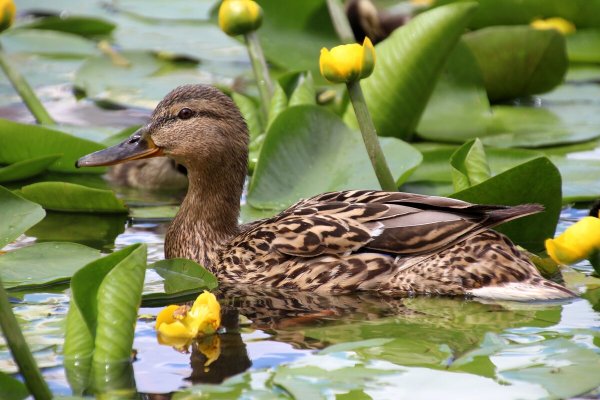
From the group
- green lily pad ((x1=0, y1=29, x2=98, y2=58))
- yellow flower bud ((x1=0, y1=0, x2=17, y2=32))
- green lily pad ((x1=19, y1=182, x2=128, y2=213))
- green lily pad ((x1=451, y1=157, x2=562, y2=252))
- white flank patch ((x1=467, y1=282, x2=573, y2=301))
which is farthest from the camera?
green lily pad ((x1=0, y1=29, x2=98, y2=58))

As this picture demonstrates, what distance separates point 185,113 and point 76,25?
513 cm

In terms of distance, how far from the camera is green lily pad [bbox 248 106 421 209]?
7.08 metres

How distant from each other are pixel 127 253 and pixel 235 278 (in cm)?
187

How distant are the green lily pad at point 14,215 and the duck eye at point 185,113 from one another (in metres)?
1.15

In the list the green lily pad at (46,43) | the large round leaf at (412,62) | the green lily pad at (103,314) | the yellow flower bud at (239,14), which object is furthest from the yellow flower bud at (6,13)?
the green lily pad at (46,43)

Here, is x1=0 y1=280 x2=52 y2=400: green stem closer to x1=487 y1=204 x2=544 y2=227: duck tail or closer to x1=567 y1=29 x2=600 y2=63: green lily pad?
x1=487 y1=204 x2=544 y2=227: duck tail

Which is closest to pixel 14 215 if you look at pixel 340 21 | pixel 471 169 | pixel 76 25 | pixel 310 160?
pixel 310 160

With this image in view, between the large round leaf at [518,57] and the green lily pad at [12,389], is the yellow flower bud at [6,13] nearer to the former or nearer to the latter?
the green lily pad at [12,389]

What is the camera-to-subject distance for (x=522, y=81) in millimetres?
9195

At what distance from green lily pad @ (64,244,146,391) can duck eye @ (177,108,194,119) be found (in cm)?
236

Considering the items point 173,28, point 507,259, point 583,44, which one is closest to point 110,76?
point 173,28

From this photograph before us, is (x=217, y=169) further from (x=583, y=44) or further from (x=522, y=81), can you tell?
(x=583, y=44)

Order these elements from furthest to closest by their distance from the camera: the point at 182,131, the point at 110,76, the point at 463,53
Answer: the point at 110,76 < the point at 463,53 < the point at 182,131

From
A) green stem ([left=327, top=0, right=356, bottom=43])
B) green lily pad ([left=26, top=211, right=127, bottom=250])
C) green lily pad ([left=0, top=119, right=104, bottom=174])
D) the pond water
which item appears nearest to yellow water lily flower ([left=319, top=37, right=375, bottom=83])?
the pond water
